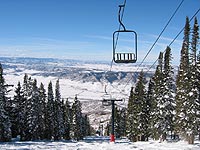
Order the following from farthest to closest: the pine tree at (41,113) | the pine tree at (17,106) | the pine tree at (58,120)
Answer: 1. the pine tree at (58,120)
2. the pine tree at (41,113)
3. the pine tree at (17,106)

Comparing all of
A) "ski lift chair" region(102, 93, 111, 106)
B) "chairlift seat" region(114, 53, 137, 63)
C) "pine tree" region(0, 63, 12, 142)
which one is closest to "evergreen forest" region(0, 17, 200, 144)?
"pine tree" region(0, 63, 12, 142)

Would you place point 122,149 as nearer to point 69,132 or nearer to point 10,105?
point 10,105

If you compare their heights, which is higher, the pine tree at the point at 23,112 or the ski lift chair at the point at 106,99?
the ski lift chair at the point at 106,99

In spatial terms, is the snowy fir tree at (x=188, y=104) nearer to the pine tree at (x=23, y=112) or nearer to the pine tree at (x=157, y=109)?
the pine tree at (x=157, y=109)

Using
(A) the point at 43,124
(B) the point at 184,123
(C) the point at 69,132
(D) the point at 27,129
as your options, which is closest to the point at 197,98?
(B) the point at 184,123

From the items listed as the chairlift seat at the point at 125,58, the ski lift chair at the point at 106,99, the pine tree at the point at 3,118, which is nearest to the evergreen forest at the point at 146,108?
the pine tree at the point at 3,118

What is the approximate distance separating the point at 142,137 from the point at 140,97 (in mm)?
7471

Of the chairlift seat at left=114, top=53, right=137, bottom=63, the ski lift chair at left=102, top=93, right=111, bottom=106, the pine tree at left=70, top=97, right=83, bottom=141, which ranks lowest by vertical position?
the pine tree at left=70, top=97, right=83, bottom=141

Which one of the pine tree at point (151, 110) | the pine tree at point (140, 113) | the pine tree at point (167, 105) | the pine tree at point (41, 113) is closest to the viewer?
the pine tree at point (167, 105)

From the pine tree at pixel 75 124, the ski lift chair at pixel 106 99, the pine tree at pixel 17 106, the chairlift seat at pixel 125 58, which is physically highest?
the chairlift seat at pixel 125 58

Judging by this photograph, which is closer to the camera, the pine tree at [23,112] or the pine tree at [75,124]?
the pine tree at [23,112]

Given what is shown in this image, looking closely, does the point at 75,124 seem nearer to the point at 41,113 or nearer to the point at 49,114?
the point at 49,114

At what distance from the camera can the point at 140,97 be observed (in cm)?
5719

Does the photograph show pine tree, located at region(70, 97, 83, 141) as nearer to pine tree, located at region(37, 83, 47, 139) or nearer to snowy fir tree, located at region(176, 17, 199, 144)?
pine tree, located at region(37, 83, 47, 139)
